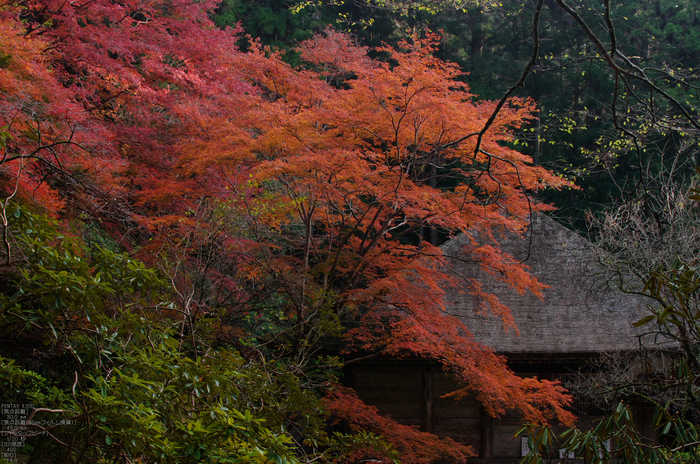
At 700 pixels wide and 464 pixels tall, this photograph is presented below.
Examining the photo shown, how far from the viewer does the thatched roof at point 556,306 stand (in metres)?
9.34

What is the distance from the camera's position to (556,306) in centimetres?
1009

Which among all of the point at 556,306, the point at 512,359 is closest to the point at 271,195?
the point at 512,359

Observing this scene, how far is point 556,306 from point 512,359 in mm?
1564

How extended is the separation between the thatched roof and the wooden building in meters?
0.02

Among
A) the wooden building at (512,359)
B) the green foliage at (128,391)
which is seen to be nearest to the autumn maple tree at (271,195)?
the green foliage at (128,391)

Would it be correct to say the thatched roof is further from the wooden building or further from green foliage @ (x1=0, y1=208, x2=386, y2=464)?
green foliage @ (x1=0, y1=208, x2=386, y2=464)

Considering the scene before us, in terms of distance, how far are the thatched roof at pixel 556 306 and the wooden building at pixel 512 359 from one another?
0.02m

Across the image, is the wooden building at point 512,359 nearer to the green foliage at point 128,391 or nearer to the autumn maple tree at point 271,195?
the autumn maple tree at point 271,195

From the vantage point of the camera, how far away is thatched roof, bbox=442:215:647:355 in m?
9.34

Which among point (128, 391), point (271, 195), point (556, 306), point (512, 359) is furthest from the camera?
point (556, 306)

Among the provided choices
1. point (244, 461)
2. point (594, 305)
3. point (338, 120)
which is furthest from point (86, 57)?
point (594, 305)

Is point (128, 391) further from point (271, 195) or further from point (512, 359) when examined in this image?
point (512, 359)

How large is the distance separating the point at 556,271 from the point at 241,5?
44.1 ft

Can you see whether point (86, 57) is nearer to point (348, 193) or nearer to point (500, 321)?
point (348, 193)
